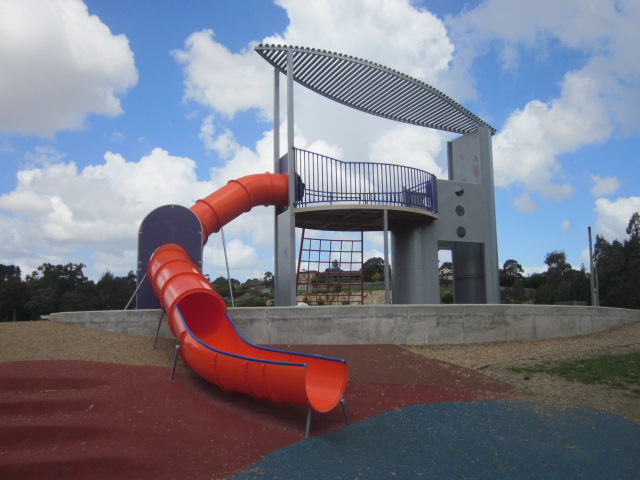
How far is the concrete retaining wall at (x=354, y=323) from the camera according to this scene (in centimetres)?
1159

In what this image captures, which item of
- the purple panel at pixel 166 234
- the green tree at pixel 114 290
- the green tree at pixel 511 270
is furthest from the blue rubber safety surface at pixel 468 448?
the green tree at pixel 511 270

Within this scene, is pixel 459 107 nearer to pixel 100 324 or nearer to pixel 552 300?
pixel 100 324

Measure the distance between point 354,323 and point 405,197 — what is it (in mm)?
4915

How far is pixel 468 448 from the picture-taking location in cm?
623

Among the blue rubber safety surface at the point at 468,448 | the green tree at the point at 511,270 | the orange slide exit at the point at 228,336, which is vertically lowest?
the blue rubber safety surface at the point at 468,448

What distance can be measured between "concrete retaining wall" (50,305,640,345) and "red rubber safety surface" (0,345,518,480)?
2.10 metres

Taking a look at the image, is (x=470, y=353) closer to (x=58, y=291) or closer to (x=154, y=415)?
(x=154, y=415)

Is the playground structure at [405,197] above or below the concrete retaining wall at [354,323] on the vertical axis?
above

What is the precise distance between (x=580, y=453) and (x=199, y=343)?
536 centimetres

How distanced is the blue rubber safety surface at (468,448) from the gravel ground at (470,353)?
80cm

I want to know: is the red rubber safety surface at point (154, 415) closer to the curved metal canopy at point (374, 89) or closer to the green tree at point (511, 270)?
the curved metal canopy at point (374, 89)

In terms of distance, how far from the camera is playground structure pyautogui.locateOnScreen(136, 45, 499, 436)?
10.3 m

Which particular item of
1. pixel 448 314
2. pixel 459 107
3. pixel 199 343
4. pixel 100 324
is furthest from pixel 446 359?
pixel 459 107

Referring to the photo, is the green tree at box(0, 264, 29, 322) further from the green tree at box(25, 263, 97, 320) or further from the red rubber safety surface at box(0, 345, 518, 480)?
the red rubber safety surface at box(0, 345, 518, 480)
